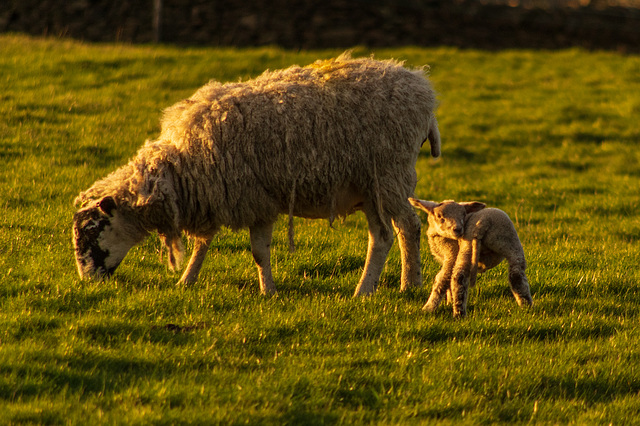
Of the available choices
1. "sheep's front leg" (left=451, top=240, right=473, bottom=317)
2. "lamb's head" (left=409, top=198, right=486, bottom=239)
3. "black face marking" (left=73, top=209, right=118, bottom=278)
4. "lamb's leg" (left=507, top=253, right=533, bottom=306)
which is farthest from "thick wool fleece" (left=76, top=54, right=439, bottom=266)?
"lamb's leg" (left=507, top=253, right=533, bottom=306)

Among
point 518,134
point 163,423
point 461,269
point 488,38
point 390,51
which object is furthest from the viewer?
point 488,38

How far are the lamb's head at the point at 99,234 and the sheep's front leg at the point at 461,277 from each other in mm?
2759

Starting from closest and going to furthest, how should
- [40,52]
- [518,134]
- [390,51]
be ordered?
[518,134] < [40,52] < [390,51]

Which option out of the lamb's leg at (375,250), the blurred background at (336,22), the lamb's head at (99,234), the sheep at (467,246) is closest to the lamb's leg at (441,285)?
the sheep at (467,246)

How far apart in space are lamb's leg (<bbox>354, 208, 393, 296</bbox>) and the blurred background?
12.9 m

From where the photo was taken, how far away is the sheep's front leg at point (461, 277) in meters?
5.83

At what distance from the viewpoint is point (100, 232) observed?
20.7ft

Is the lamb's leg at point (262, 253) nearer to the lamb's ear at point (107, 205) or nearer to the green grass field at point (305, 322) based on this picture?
the green grass field at point (305, 322)

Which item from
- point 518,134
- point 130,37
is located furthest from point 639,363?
point 130,37

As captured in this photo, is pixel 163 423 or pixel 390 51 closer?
pixel 163 423

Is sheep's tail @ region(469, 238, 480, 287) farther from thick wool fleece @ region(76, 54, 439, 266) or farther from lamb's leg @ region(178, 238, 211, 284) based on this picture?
lamb's leg @ region(178, 238, 211, 284)

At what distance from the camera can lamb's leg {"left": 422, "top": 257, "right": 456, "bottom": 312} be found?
19.8 ft

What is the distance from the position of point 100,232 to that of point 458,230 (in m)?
3.00

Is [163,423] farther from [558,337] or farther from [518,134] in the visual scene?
[518,134]
